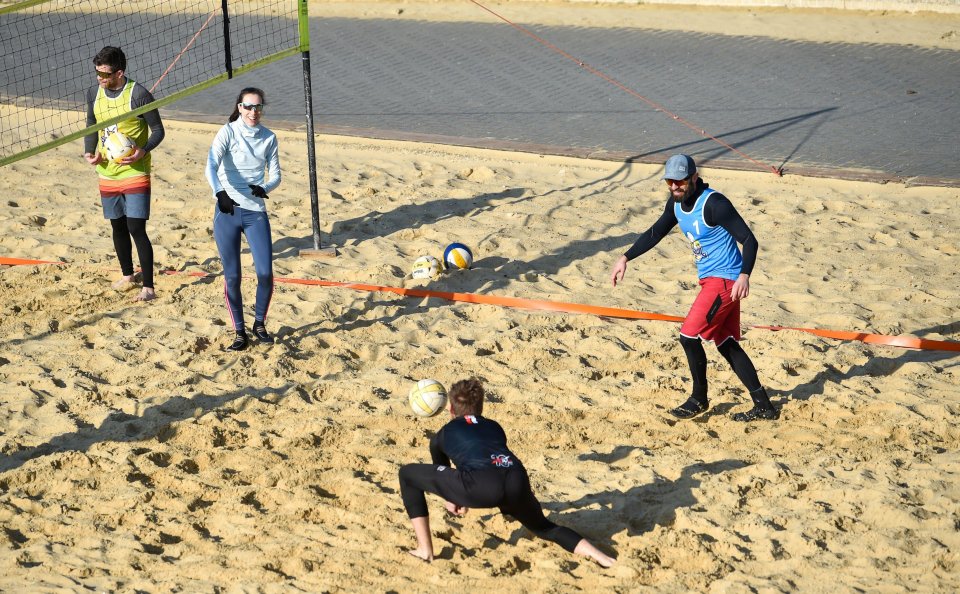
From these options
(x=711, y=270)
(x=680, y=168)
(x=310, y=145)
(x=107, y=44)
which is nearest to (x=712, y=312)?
(x=711, y=270)

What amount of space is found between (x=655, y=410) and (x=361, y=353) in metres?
2.22

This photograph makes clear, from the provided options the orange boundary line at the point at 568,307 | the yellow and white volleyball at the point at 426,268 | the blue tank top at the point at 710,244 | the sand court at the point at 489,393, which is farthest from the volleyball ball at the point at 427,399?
the yellow and white volleyball at the point at 426,268

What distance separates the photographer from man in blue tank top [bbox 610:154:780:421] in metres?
6.83

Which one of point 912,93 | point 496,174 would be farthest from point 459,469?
point 912,93

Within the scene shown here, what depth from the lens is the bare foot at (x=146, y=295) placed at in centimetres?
895

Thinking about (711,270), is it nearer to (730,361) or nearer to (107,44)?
(730,361)

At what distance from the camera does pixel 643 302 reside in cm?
910

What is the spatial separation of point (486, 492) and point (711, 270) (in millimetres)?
2489

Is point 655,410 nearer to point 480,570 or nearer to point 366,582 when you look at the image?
point 480,570

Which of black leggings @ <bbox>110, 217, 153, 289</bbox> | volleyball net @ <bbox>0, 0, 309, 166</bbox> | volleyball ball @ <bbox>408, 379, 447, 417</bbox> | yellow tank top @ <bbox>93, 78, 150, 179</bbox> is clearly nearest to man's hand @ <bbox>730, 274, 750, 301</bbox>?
volleyball ball @ <bbox>408, 379, 447, 417</bbox>

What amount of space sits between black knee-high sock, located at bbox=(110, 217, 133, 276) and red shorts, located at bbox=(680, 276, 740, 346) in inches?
184

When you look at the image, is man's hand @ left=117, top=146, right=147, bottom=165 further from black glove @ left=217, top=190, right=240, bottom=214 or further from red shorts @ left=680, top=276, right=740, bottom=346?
red shorts @ left=680, top=276, right=740, bottom=346

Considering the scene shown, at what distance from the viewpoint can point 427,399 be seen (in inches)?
263

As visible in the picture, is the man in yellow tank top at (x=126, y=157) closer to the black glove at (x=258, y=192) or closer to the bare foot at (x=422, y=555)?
the black glove at (x=258, y=192)
